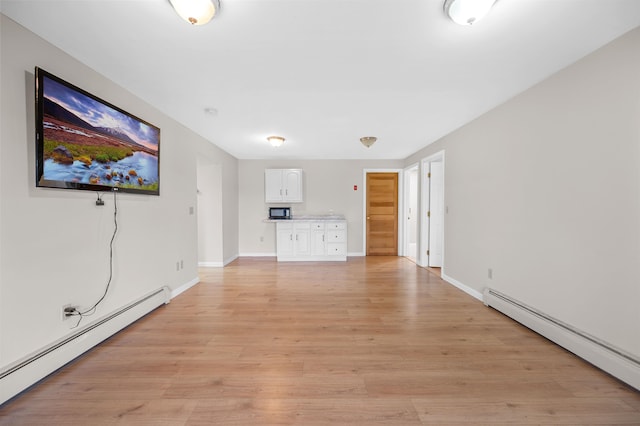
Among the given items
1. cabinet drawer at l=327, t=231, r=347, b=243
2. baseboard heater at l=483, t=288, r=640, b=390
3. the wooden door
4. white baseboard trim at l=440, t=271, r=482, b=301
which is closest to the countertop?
cabinet drawer at l=327, t=231, r=347, b=243

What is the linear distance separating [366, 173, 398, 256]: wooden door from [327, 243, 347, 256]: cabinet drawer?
0.85m

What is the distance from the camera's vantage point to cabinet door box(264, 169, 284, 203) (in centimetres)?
553

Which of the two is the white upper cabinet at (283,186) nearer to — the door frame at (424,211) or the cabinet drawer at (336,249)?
the cabinet drawer at (336,249)

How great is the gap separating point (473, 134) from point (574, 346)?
246cm

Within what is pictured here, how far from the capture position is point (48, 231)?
1669 millimetres

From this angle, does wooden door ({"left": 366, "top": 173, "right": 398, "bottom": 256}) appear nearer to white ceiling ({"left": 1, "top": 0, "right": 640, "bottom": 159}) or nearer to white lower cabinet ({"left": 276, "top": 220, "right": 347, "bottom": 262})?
white lower cabinet ({"left": 276, "top": 220, "right": 347, "bottom": 262})

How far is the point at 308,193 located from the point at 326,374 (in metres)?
4.37

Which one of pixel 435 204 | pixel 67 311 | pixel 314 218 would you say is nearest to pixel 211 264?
pixel 314 218

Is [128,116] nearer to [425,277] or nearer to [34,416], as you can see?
[34,416]

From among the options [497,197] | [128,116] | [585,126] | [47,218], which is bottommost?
[47,218]

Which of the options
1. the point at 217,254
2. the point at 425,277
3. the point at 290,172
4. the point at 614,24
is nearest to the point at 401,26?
the point at 614,24

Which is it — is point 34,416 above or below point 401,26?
below

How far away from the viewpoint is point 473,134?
315 centimetres

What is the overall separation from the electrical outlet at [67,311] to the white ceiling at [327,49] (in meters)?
1.76
